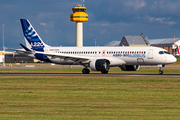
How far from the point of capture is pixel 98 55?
53000mm

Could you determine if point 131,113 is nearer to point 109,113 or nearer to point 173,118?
point 109,113

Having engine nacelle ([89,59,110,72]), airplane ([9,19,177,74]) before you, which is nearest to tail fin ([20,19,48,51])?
airplane ([9,19,177,74])

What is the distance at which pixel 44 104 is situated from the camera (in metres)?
19.1

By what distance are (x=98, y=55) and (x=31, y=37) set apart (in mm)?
14773

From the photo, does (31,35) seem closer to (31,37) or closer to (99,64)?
(31,37)

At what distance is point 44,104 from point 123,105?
4689 mm

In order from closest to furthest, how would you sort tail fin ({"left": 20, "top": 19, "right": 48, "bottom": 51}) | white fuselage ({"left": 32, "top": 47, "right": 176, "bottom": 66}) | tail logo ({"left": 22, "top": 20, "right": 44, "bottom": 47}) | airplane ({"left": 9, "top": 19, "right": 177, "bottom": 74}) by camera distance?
1. white fuselage ({"left": 32, "top": 47, "right": 176, "bottom": 66})
2. airplane ({"left": 9, "top": 19, "right": 177, "bottom": 74})
3. tail fin ({"left": 20, "top": 19, "right": 48, "bottom": 51})
4. tail logo ({"left": 22, "top": 20, "right": 44, "bottom": 47})

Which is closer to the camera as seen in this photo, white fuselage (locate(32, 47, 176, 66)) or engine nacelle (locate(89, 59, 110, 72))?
white fuselage (locate(32, 47, 176, 66))

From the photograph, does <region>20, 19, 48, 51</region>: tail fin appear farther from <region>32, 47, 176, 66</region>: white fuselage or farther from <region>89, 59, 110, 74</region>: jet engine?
<region>89, 59, 110, 74</region>: jet engine

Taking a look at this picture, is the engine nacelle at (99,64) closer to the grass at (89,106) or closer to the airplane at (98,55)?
the airplane at (98,55)

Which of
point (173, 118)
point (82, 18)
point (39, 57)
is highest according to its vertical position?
point (82, 18)

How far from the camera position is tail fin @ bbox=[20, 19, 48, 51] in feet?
196

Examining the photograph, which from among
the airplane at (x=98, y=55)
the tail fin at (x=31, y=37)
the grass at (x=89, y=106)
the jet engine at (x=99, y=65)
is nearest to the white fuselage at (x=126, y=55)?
the airplane at (x=98, y=55)

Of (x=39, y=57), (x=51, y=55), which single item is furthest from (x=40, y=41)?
(x=51, y=55)
